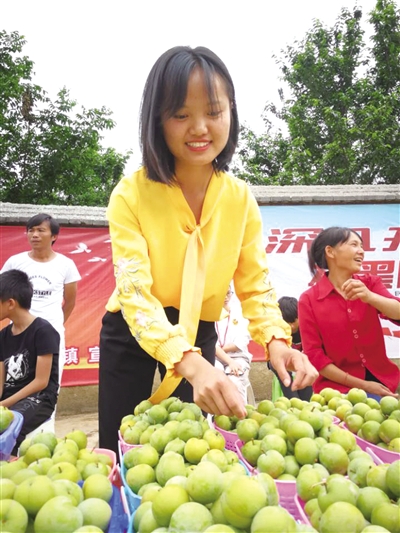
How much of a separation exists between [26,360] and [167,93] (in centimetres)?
192

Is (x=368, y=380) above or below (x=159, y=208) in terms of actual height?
below

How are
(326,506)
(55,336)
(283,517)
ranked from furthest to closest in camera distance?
(55,336)
(326,506)
(283,517)

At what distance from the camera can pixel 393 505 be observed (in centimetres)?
86

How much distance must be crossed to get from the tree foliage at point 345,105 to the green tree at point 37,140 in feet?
13.6

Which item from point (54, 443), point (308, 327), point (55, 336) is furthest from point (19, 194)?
point (54, 443)

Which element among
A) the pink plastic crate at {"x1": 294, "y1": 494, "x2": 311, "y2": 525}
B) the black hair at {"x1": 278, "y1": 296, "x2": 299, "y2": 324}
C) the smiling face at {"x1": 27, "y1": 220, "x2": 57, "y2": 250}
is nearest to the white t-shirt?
the smiling face at {"x1": 27, "y1": 220, "x2": 57, "y2": 250}

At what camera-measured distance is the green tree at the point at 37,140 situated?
8.29m

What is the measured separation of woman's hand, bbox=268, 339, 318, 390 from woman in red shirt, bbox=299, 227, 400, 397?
0.90 m

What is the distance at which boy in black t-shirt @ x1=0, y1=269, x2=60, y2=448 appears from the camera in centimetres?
265

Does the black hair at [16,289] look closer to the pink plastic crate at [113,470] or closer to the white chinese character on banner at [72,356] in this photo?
the pink plastic crate at [113,470]

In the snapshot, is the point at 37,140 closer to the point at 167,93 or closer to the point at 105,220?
the point at 105,220

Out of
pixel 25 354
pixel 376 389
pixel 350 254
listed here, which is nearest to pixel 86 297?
pixel 25 354

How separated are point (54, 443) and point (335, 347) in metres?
1.61

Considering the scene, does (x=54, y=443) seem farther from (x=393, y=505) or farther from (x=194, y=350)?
(x=393, y=505)
